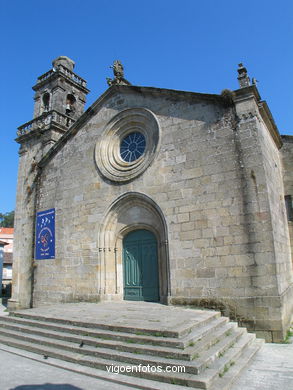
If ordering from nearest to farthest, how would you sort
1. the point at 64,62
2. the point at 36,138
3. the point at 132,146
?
the point at 132,146 → the point at 36,138 → the point at 64,62

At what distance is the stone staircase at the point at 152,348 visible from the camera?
15.3ft

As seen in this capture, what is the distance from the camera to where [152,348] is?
210 inches

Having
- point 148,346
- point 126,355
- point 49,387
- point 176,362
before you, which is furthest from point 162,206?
point 49,387

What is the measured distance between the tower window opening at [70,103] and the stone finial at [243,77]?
9.51 meters

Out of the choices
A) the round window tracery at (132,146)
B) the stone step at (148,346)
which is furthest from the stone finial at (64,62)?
the stone step at (148,346)

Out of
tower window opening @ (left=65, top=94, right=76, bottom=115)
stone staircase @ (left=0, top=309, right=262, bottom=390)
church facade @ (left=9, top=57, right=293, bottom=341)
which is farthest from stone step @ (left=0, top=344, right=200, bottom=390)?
tower window opening @ (left=65, top=94, right=76, bottom=115)

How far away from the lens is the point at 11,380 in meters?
→ 5.01

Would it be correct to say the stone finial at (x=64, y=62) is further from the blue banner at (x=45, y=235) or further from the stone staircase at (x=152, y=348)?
the stone staircase at (x=152, y=348)

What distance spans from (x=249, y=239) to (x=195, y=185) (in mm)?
2118

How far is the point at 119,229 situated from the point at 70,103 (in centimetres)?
857

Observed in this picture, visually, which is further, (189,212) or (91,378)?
(189,212)

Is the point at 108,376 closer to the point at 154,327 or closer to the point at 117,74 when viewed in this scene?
the point at 154,327

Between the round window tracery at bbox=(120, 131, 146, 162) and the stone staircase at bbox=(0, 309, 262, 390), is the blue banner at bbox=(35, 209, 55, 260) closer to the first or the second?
the round window tracery at bbox=(120, 131, 146, 162)

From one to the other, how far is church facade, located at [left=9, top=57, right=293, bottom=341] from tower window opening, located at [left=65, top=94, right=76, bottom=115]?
1425 millimetres
